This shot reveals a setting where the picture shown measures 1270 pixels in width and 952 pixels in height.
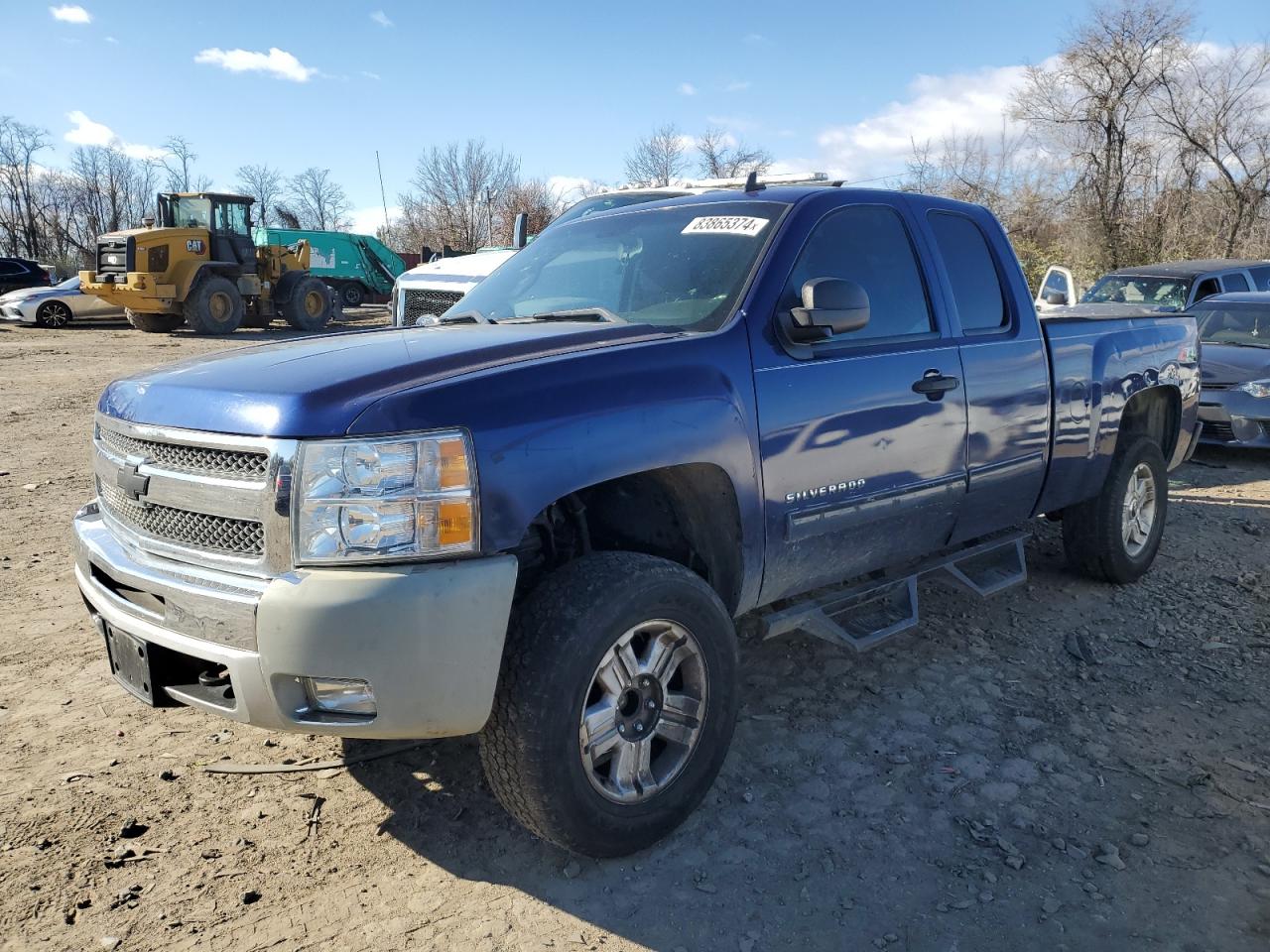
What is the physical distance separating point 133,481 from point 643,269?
191 cm

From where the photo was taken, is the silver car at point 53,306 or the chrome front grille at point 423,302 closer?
the chrome front grille at point 423,302

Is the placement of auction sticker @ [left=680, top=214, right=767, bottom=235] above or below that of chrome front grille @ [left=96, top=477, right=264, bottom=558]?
above

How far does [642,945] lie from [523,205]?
153 feet

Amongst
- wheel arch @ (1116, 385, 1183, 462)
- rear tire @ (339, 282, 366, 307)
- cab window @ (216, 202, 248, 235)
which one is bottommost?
wheel arch @ (1116, 385, 1183, 462)

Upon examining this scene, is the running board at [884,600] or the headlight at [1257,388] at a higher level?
the headlight at [1257,388]

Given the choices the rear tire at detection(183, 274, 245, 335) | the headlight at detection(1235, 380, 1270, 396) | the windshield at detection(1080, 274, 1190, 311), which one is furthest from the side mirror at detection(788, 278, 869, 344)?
the rear tire at detection(183, 274, 245, 335)

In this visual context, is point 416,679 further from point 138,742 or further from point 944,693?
point 944,693

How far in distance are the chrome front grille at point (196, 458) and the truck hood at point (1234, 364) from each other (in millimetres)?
8985

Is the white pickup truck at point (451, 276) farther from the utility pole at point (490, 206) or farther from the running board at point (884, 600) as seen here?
the utility pole at point (490, 206)

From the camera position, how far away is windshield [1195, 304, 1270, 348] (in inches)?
371

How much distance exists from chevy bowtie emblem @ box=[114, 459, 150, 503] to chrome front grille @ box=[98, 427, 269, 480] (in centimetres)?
4

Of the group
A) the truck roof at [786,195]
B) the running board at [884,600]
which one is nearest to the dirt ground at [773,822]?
the running board at [884,600]

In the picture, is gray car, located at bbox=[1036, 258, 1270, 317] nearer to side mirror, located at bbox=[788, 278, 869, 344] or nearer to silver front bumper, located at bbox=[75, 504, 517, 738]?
side mirror, located at bbox=[788, 278, 869, 344]

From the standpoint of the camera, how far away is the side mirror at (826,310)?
10.4ft
